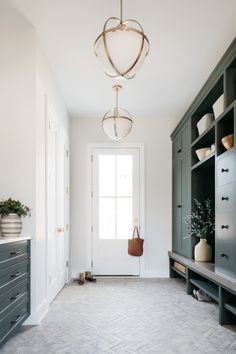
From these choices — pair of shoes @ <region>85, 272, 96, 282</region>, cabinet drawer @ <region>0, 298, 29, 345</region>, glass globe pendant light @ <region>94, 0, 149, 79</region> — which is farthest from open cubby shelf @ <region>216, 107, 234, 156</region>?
pair of shoes @ <region>85, 272, 96, 282</region>

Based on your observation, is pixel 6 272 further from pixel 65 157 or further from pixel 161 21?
pixel 65 157

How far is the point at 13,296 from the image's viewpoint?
107 inches

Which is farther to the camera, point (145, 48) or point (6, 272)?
point (6, 272)

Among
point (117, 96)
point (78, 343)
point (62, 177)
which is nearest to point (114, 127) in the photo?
point (117, 96)

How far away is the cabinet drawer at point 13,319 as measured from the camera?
2.52 meters

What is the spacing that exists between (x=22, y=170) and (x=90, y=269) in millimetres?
3105

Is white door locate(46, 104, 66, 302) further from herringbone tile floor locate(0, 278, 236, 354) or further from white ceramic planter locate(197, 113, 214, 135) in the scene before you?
white ceramic planter locate(197, 113, 214, 135)

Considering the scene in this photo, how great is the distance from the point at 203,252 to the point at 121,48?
294cm

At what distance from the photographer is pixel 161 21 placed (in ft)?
10.1

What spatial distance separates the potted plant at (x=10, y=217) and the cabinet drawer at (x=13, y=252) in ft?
0.45

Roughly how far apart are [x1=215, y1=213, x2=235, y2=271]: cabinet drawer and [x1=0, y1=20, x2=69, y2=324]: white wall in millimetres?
1718

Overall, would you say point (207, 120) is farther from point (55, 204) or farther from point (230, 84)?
point (55, 204)

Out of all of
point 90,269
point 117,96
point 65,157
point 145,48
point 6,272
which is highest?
point 117,96

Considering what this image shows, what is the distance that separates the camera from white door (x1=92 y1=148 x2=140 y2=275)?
231 inches
